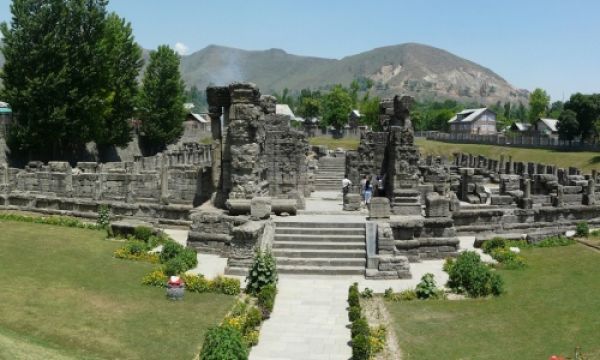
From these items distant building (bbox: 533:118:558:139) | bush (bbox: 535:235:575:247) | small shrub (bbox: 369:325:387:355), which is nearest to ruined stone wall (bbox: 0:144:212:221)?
small shrub (bbox: 369:325:387:355)

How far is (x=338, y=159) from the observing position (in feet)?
163

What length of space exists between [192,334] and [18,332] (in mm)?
3666

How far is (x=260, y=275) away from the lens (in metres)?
16.9

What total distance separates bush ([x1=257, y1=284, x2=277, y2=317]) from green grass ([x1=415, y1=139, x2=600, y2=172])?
5847 cm

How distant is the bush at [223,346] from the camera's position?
33.5ft

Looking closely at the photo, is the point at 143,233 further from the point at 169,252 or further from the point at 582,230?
the point at 582,230

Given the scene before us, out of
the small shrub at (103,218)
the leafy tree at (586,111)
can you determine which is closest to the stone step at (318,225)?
the small shrub at (103,218)

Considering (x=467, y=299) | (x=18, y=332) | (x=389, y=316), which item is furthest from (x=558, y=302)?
(x=18, y=332)

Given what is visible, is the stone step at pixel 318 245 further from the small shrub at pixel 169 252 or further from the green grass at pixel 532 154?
the green grass at pixel 532 154

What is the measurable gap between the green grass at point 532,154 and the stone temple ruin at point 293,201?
36.5 metres

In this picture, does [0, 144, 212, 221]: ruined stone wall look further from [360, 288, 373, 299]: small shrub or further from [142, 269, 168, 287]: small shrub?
[360, 288, 373, 299]: small shrub

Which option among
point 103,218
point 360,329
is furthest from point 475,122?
point 360,329

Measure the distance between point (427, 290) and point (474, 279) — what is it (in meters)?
1.40

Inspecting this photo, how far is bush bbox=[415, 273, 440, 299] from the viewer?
1669 centimetres
